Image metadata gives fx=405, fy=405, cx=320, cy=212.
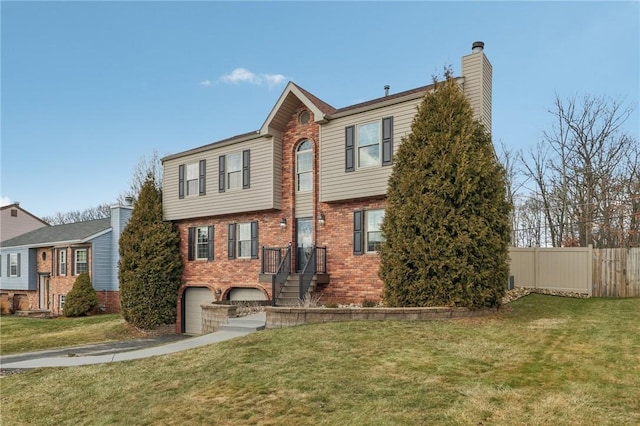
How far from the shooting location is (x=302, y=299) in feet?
40.8

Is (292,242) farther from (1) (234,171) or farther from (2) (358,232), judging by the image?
(1) (234,171)

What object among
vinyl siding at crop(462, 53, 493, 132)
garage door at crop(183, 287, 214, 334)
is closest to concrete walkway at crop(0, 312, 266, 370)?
garage door at crop(183, 287, 214, 334)

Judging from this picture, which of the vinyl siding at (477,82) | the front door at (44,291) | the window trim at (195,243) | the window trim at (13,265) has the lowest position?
the front door at (44,291)

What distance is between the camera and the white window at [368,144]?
509 inches

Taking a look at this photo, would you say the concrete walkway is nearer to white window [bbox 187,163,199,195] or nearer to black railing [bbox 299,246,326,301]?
black railing [bbox 299,246,326,301]

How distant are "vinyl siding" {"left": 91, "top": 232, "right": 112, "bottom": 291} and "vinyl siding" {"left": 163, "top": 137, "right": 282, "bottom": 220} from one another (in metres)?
9.33

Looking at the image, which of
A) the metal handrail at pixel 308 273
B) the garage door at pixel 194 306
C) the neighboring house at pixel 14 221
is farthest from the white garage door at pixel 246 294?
the neighboring house at pixel 14 221

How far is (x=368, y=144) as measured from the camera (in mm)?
13109

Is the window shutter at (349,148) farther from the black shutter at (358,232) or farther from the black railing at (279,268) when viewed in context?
the black railing at (279,268)

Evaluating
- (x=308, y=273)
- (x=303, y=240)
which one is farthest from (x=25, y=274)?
(x=308, y=273)

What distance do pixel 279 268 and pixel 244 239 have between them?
4.14m

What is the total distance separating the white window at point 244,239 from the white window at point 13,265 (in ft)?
73.2

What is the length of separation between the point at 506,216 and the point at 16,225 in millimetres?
39060

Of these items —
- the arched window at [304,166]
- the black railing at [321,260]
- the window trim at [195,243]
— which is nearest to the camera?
the black railing at [321,260]
